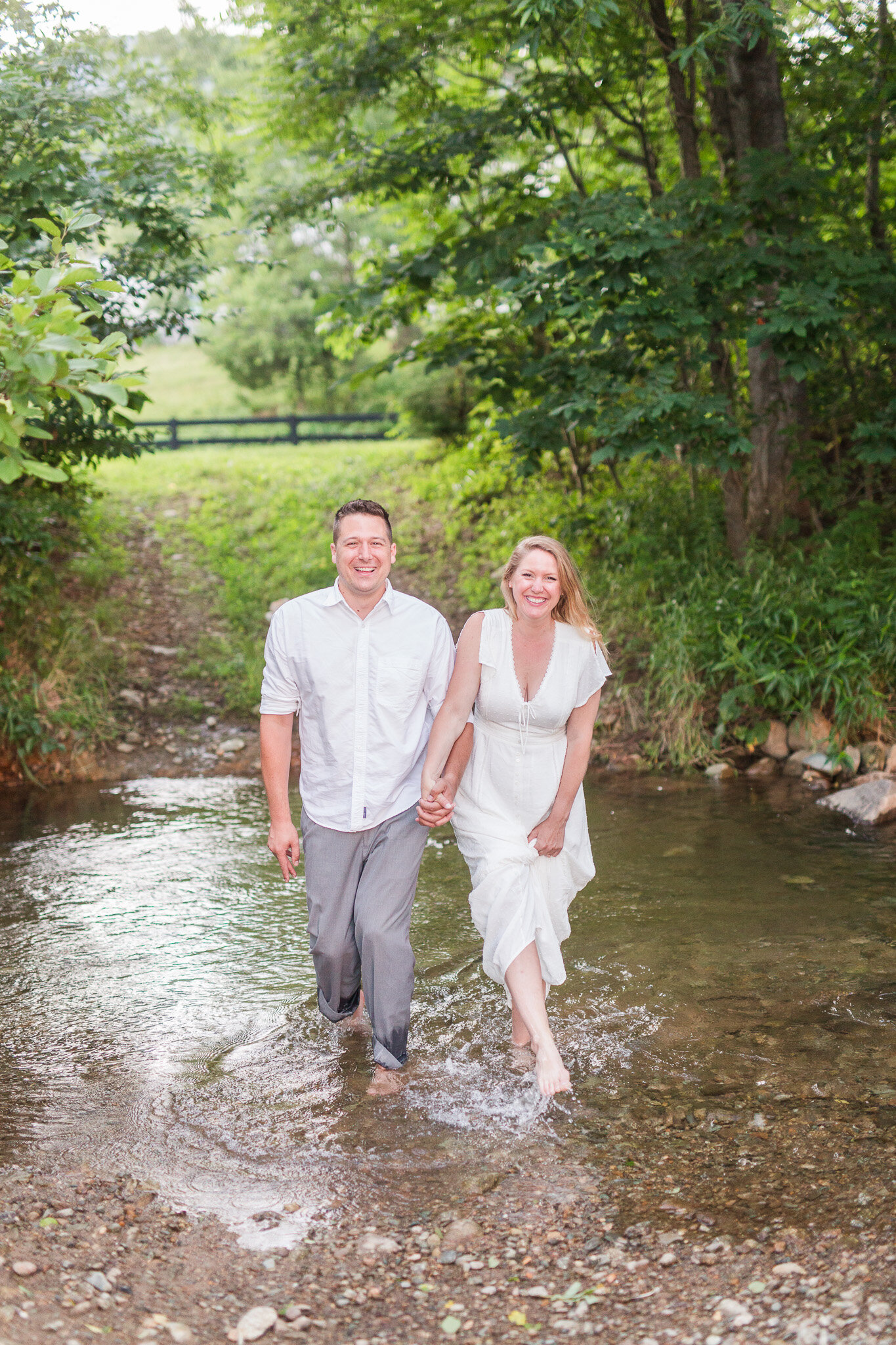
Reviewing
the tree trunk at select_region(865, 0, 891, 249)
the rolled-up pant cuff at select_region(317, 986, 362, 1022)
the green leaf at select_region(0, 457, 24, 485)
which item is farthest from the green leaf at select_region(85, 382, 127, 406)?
the tree trunk at select_region(865, 0, 891, 249)

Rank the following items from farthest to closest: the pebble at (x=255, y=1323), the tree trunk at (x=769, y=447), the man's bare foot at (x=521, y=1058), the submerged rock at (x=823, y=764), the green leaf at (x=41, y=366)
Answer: the tree trunk at (x=769, y=447) < the submerged rock at (x=823, y=764) < the man's bare foot at (x=521, y=1058) < the pebble at (x=255, y=1323) < the green leaf at (x=41, y=366)

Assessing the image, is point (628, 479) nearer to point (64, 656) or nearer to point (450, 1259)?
point (64, 656)

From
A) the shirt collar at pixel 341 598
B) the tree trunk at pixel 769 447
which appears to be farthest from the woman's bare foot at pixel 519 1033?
the tree trunk at pixel 769 447

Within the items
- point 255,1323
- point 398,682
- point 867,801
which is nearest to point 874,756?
point 867,801

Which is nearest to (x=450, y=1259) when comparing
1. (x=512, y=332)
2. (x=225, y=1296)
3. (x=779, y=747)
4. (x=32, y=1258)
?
(x=225, y=1296)

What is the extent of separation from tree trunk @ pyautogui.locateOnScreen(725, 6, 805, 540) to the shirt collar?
17.6 feet

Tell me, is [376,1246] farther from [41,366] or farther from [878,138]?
[878,138]

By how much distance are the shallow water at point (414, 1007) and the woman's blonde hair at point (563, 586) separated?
5.31ft

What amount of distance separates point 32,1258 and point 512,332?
868cm

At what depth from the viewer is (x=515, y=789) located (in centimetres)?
385

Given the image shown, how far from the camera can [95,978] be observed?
4.95 m

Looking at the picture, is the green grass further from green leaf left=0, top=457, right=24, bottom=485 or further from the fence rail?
green leaf left=0, top=457, right=24, bottom=485

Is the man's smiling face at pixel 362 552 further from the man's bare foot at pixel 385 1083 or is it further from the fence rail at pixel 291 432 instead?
the fence rail at pixel 291 432

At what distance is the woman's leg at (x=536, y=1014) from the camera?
11.5ft
